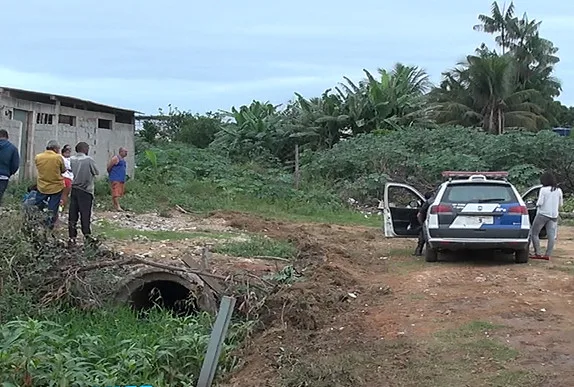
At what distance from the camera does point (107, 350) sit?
739 cm

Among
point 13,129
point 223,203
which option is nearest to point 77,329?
point 13,129

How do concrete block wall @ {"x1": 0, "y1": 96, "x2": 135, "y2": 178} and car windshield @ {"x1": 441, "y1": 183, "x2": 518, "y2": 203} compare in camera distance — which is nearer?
car windshield @ {"x1": 441, "y1": 183, "x2": 518, "y2": 203}

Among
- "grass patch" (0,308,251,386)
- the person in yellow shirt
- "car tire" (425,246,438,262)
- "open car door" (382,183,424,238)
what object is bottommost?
"grass patch" (0,308,251,386)

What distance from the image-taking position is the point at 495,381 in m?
6.04

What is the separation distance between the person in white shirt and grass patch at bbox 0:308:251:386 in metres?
6.09

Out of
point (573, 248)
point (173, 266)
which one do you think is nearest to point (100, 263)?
point (173, 266)

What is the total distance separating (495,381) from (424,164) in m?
20.0

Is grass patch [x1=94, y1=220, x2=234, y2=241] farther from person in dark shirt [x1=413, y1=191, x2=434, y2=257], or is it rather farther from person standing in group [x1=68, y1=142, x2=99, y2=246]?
person in dark shirt [x1=413, y1=191, x2=434, y2=257]

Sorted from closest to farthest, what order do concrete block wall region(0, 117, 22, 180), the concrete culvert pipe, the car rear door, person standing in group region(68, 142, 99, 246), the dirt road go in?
the dirt road
the concrete culvert pipe
person standing in group region(68, 142, 99, 246)
the car rear door
concrete block wall region(0, 117, 22, 180)

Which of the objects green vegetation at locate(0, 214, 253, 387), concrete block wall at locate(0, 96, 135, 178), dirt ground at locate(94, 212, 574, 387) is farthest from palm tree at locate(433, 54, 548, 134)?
green vegetation at locate(0, 214, 253, 387)

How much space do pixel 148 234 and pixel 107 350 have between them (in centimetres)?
662

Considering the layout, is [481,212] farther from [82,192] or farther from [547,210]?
[82,192]

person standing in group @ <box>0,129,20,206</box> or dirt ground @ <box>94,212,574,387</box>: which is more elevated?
person standing in group @ <box>0,129,20,206</box>

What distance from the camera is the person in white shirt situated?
39.7 ft
